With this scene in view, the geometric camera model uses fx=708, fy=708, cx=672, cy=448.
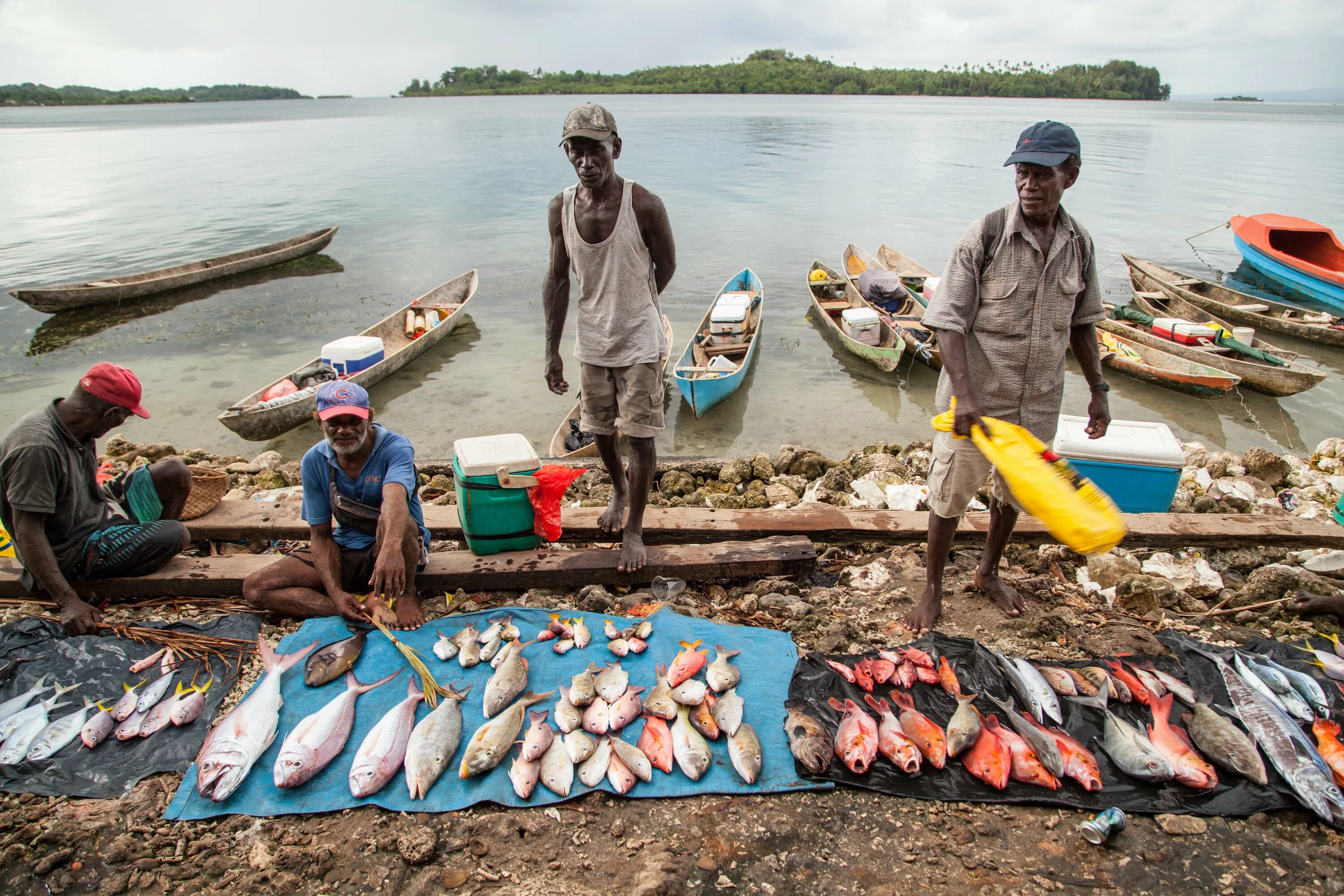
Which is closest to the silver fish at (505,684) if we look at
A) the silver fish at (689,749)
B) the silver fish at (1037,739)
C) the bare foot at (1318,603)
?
the silver fish at (689,749)

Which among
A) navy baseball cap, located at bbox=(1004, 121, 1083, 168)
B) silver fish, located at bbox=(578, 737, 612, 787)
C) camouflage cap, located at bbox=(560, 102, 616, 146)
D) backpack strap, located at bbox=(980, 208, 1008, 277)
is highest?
camouflage cap, located at bbox=(560, 102, 616, 146)

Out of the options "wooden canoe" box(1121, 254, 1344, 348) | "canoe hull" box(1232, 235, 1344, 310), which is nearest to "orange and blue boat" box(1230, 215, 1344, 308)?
"canoe hull" box(1232, 235, 1344, 310)

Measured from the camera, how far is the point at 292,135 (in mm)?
72812

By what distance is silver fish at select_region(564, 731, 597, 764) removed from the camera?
300 cm

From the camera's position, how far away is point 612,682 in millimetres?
3434

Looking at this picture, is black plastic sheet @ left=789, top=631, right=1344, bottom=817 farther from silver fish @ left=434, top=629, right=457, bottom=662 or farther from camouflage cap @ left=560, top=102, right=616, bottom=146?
camouflage cap @ left=560, top=102, right=616, bottom=146

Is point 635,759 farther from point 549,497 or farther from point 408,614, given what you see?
point 549,497

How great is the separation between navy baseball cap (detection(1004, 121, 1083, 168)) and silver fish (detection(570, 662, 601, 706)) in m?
3.01

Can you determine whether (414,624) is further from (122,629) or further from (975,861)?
(975,861)

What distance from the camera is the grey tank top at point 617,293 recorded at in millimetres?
3980

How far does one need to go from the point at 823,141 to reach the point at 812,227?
125 ft

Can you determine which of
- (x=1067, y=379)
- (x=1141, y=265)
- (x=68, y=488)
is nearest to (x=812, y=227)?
(x=1141, y=265)

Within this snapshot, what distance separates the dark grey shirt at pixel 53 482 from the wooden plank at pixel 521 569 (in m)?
0.33

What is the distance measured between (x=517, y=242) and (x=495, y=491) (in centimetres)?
2011
